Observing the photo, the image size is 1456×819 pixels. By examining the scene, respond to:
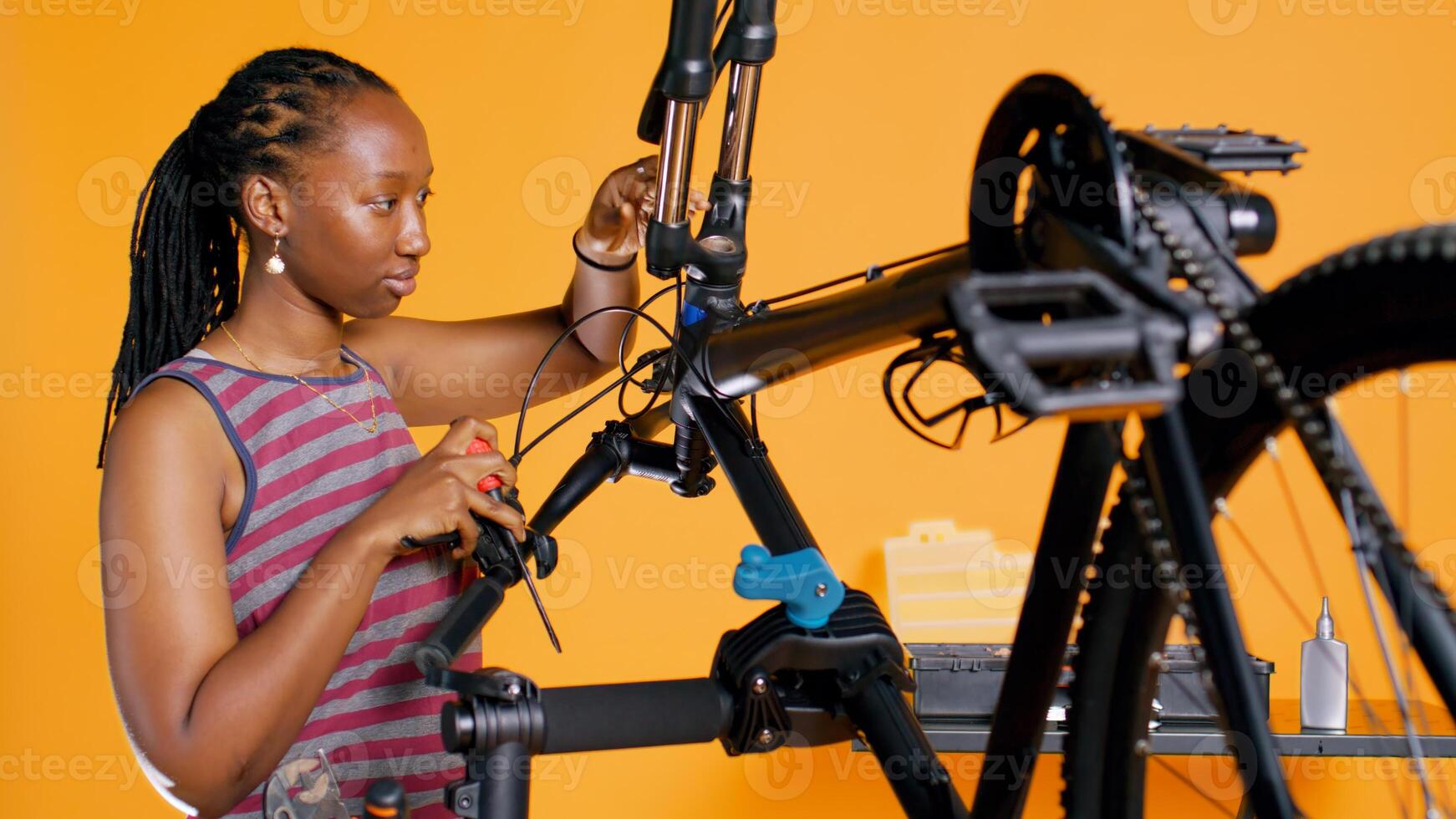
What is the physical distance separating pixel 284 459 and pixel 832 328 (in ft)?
1.55

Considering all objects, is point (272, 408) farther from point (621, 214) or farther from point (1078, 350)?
point (1078, 350)

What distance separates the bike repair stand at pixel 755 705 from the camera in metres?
0.68

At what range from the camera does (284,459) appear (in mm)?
1046

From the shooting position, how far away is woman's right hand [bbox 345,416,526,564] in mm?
914

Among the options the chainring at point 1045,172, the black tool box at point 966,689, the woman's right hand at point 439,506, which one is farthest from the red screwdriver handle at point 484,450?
the black tool box at point 966,689

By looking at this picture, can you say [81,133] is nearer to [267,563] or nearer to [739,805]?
[267,563]

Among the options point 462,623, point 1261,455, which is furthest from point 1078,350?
point 462,623

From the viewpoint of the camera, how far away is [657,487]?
212cm

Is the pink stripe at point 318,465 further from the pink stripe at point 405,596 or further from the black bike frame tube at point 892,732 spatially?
the black bike frame tube at point 892,732

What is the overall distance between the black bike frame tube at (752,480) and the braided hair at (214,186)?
0.36 meters

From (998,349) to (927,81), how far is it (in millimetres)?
1692

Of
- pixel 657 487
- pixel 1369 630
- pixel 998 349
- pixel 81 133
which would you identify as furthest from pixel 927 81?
pixel 998 349

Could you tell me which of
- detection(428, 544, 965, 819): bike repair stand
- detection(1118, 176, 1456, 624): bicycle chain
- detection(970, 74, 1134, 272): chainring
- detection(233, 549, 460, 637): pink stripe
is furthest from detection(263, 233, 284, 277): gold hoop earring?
detection(1118, 176, 1456, 624): bicycle chain

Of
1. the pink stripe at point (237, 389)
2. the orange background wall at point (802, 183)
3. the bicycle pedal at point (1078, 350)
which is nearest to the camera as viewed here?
the bicycle pedal at point (1078, 350)
